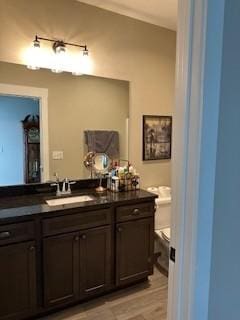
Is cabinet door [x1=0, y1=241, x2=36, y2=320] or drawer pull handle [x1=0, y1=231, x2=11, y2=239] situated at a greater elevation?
drawer pull handle [x1=0, y1=231, x2=11, y2=239]

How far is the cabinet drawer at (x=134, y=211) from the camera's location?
215cm

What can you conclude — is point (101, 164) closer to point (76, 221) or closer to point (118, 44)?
point (76, 221)

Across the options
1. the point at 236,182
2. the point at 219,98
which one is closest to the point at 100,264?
the point at 236,182

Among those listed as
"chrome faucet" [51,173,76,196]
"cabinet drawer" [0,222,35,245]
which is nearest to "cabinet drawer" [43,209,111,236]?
"cabinet drawer" [0,222,35,245]

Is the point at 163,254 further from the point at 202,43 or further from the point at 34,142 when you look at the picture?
the point at 202,43

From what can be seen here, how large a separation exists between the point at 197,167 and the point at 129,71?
2.08 metres

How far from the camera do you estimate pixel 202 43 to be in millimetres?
795

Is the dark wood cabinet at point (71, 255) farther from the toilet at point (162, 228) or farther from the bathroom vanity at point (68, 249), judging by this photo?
the toilet at point (162, 228)

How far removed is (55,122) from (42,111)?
0.15m

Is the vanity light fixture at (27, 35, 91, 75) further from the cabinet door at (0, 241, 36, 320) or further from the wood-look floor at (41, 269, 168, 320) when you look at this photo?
the wood-look floor at (41, 269, 168, 320)

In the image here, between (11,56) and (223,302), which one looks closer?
(223,302)

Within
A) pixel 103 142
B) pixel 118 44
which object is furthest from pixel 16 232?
pixel 118 44

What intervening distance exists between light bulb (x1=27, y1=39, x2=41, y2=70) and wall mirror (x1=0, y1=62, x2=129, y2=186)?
0.15 ft

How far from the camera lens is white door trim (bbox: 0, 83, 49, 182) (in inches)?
86.1
